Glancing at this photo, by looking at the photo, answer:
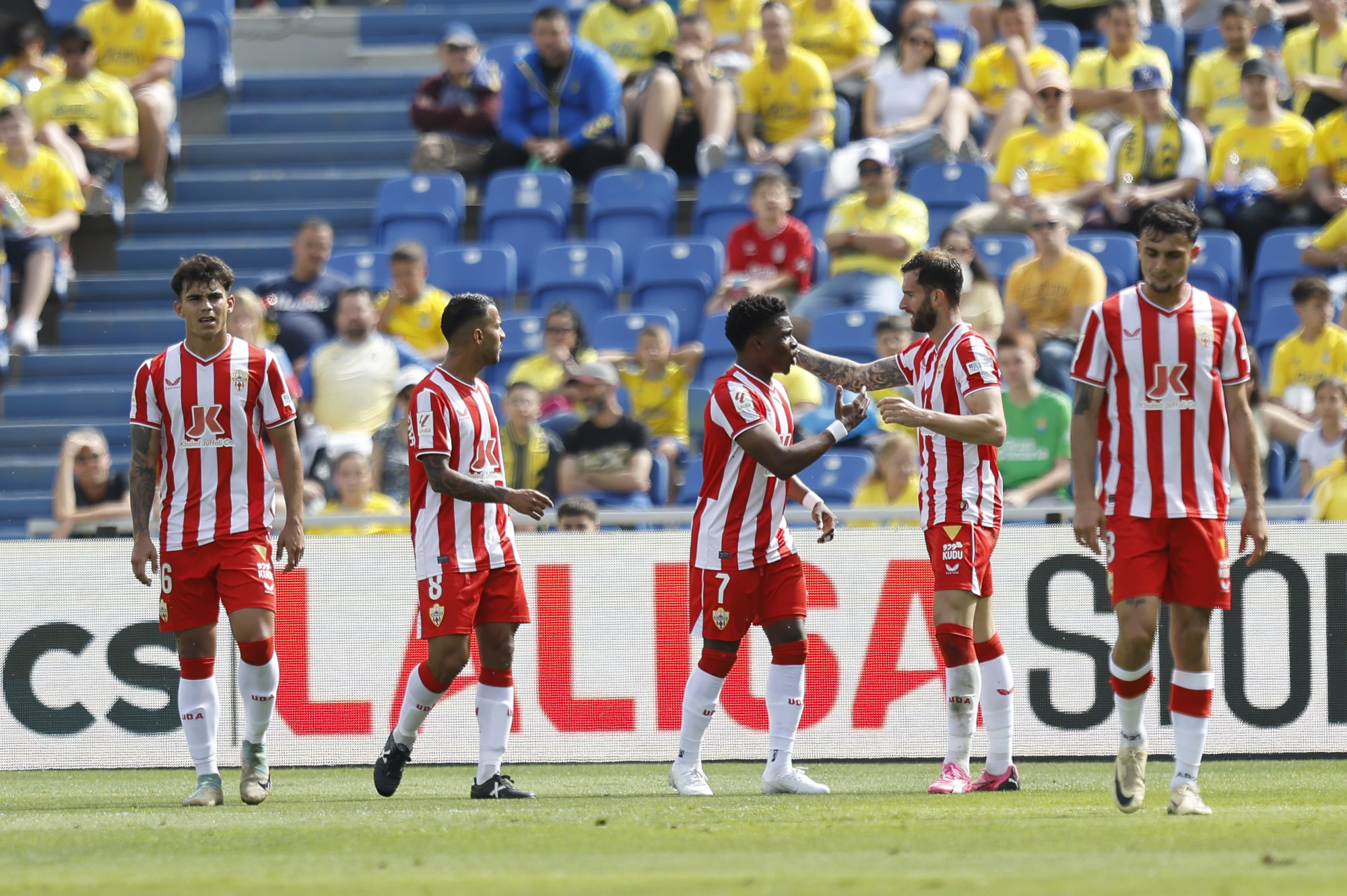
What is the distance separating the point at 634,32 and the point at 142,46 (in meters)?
4.62

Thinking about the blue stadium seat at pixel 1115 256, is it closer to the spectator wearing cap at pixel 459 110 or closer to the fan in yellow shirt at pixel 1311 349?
the fan in yellow shirt at pixel 1311 349

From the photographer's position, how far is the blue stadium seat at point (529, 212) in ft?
49.4

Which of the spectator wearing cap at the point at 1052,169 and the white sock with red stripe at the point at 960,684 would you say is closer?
the white sock with red stripe at the point at 960,684

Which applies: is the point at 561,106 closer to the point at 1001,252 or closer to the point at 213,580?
the point at 1001,252

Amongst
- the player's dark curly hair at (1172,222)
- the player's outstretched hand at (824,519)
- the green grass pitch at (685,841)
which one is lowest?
the green grass pitch at (685,841)

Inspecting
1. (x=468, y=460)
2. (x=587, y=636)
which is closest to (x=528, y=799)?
(x=468, y=460)

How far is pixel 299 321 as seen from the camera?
1380 cm

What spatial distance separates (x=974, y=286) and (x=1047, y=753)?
13.4 ft

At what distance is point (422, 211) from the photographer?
1531 cm

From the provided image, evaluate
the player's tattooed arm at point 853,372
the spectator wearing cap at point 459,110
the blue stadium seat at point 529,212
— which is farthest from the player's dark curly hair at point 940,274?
the spectator wearing cap at point 459,110

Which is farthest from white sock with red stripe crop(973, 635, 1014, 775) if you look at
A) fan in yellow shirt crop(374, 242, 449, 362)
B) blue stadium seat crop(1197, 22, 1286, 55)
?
blue stadium seat crop(1197, 22, 1286, 55)

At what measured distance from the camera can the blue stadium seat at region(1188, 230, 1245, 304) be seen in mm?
12750

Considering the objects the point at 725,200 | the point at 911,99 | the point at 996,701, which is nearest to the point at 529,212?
the point at 725,200

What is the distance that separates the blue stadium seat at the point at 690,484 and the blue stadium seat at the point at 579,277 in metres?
2.30
